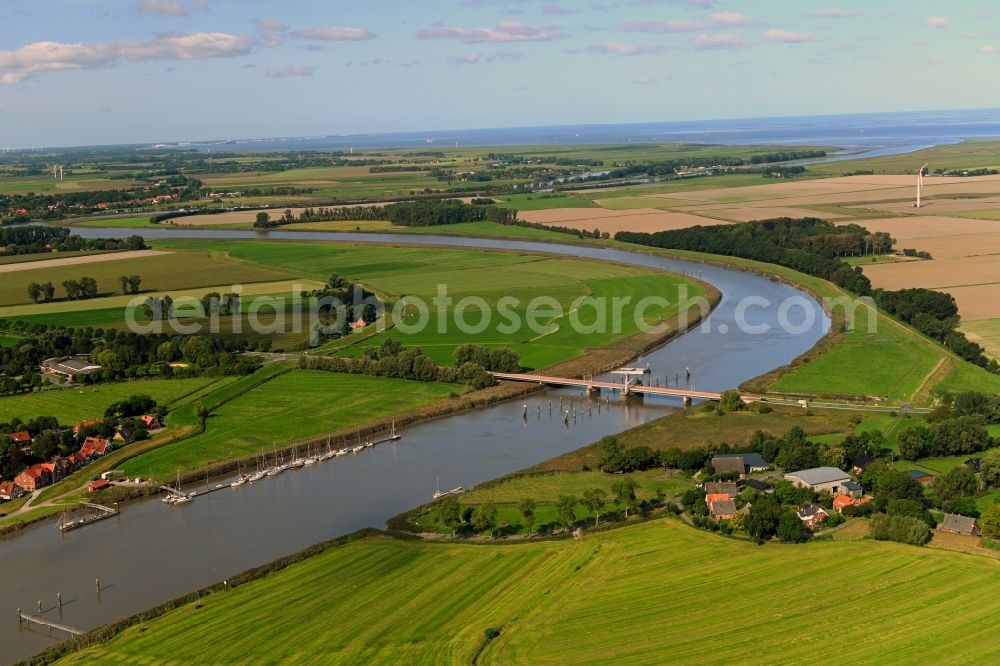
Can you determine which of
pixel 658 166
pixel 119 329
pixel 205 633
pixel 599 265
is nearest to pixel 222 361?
pixel 119 329

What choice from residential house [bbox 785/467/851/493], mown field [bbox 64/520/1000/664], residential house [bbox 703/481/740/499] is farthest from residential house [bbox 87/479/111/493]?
residential house [bbox 785/467/851/493]

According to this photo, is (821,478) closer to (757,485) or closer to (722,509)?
(757,485)

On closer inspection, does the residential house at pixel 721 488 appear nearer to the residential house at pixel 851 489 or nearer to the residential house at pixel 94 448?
the residential house at pixel 851 489

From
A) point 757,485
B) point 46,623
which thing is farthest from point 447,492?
point 46,623

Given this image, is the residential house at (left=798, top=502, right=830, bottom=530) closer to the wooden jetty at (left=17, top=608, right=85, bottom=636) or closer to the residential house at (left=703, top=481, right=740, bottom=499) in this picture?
the residential house at (left=703, top=481, right=740, bottom=499)

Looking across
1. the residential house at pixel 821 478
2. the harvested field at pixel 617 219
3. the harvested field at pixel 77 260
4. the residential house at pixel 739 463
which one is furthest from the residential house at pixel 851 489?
the harvested field at pixel 77 260

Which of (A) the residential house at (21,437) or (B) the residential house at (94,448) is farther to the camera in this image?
(A) the residential house at (21,437)
